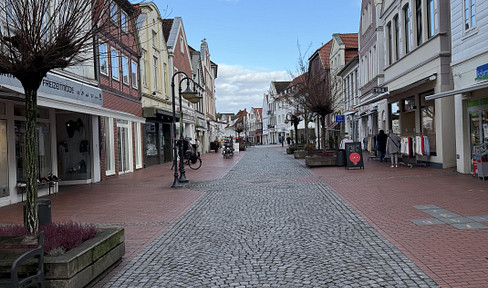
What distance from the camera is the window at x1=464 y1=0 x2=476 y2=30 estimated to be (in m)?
13.2

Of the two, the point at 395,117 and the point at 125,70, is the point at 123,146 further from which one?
the point at 395,117

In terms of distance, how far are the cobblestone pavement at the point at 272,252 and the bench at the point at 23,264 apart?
899mm

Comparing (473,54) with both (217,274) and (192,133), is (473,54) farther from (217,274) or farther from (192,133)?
(192,133)

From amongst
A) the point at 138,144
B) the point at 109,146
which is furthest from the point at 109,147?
the point at 138,144

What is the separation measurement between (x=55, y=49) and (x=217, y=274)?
3.12 metres

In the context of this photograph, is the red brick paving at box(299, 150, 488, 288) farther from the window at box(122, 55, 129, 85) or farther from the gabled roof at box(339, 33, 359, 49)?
the gabled roof at box(339, 33, 359, 49)

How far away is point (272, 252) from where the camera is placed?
592 cm

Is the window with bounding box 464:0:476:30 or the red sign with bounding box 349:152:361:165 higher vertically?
the window with bounding box 464:0:476:30

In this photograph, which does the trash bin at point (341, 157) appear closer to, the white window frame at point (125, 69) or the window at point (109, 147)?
the window at point (109, 147)

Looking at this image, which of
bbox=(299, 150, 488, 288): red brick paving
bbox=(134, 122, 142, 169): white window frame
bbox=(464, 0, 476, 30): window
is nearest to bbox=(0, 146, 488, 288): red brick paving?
bbox=(299, 150, 488, 288): red brick paving

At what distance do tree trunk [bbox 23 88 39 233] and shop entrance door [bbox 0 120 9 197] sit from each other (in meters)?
6.87

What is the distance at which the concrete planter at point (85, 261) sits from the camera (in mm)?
4109

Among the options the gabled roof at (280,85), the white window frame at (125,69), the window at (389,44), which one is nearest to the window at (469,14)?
the window at (389,44)

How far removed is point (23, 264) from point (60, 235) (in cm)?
72
